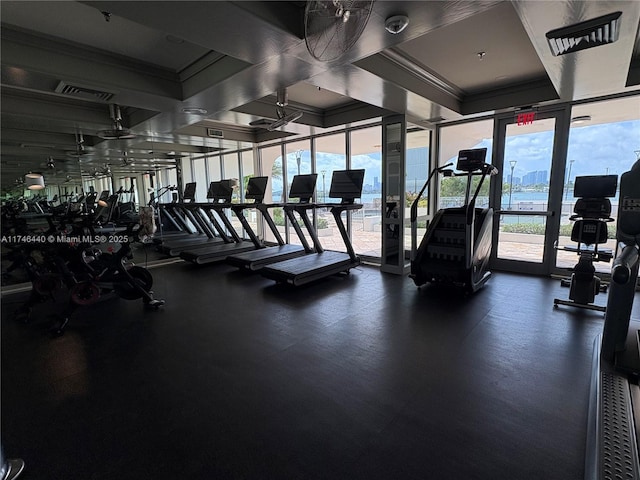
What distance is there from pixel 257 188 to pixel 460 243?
432cm

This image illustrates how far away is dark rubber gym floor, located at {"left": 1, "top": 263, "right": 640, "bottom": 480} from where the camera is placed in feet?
5.83

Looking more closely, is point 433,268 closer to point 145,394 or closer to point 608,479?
point 608,479

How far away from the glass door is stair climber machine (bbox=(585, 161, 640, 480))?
2523mm

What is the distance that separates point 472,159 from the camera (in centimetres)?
472

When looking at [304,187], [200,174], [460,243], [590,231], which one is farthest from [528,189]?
[200,174]

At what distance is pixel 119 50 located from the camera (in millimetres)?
3586

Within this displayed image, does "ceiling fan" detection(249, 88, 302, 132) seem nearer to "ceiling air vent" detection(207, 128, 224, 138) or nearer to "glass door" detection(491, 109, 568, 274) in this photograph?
"ceiling air vent" detection(207, 128, 224, 138)

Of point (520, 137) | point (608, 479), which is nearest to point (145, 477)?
point (608, 479)

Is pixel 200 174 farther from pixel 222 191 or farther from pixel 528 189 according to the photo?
pixel 528 189

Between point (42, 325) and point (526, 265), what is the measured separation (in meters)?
7.28

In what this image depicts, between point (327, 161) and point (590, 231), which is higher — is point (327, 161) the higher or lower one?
the higher one

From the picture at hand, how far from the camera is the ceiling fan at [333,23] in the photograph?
5.54 ft

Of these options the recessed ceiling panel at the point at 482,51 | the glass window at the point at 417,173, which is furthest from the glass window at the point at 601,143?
the glass window at the point at 417,173

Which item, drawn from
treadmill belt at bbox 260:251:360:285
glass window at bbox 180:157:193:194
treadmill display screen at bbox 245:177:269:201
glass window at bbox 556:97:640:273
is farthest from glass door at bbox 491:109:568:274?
glass window at bbox 180:157:193:194
